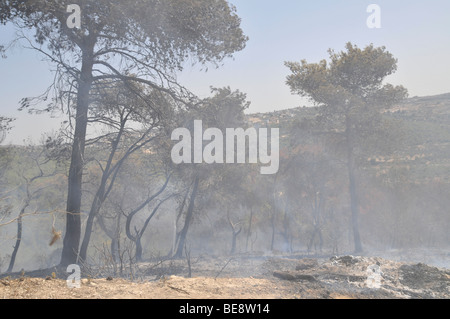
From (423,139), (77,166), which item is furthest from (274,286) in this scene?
(423,139)

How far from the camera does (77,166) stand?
10.1m

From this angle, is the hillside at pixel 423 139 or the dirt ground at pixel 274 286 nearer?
the dirt ground at pixel 274 286

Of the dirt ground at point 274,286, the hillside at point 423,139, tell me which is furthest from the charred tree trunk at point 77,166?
the hillside at point 423,139

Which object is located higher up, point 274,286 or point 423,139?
point 423,139

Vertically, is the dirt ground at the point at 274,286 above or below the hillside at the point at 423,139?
below

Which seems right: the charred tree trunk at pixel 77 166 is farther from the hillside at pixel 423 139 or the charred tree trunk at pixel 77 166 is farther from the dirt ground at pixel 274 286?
the hillside at pixel 423 139

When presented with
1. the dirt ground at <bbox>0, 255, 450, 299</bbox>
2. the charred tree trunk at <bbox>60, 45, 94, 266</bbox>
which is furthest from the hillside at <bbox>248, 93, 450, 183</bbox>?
the dirt ground at <bbox>0, 255, 450, 299</bbox>

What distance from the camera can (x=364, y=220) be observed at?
99.8 ft

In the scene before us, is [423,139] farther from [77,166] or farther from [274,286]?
[274,286]

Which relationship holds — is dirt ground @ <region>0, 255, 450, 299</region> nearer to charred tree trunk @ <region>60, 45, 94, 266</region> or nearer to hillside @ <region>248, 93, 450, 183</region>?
charred tree trunk @ <region>60, 45, 94, 266</region>

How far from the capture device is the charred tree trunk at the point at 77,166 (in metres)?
9.85

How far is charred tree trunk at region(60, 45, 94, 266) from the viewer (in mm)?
9852
